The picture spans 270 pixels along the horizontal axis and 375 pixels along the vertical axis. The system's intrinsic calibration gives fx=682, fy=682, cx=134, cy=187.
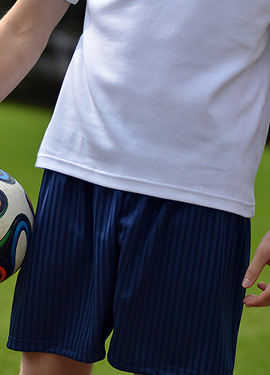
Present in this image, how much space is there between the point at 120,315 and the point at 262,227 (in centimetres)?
533

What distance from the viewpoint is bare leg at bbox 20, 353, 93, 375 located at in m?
1.62

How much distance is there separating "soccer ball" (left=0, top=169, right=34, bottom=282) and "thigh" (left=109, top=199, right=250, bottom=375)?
234 mm

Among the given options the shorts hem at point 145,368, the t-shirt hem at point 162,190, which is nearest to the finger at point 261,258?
the t-shirt hem at point 162,190

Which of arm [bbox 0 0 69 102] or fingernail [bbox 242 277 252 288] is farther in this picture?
arm [bbox 0 0 69 102]

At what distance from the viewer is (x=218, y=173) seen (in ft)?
5.04

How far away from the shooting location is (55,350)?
1592mm

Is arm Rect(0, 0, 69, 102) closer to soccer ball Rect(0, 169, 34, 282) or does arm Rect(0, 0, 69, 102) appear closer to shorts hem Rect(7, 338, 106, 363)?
soccer ball Rect(0, 169, 34, 282)

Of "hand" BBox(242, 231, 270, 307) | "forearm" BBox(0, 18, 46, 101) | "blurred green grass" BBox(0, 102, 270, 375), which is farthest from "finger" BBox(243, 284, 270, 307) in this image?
"blurred green grass" BBox(0, 102, 270, 375)

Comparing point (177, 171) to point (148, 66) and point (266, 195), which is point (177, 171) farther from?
point (266, 195)

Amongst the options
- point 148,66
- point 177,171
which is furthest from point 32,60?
point 177,171

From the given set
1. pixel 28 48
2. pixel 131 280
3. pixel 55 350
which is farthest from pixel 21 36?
pixel 55 350

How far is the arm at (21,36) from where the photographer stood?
165 centimetres

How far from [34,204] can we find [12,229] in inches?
180

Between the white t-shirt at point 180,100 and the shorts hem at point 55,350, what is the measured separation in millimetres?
390
